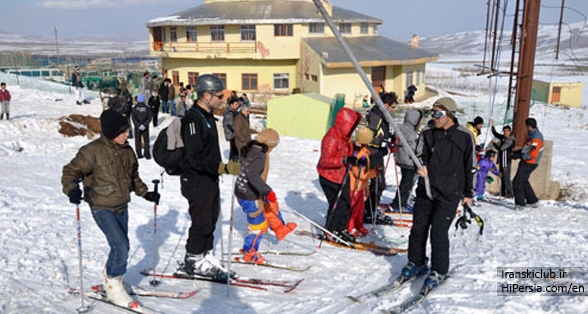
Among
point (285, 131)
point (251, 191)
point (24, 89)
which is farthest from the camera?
point (24, 89)

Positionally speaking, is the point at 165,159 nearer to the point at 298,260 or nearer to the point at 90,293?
the point at 90,293

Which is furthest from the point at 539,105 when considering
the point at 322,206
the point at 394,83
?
the point at 322,206

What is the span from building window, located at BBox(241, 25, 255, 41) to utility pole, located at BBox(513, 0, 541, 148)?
24.3 m

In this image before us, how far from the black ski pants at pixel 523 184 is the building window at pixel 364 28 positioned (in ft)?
99.0

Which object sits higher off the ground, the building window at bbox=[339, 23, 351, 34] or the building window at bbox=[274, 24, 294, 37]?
the building window at bbox=[339, 23, 351, 34]

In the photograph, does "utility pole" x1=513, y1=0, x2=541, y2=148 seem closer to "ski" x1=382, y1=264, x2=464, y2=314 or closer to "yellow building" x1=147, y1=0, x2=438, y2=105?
"ski" x1=382, y1=264, x2=464, y2=314

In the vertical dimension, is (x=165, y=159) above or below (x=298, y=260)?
above

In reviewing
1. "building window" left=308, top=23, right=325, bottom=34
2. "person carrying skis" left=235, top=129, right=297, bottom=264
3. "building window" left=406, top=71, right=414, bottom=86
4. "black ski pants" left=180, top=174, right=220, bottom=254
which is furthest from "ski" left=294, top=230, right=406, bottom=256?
"building window" left=406, top=71, right=414, bottom=86

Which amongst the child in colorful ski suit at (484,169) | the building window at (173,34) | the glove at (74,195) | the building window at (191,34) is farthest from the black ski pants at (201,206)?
the building window at (173,34)

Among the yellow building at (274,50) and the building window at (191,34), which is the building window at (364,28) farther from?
the building window at (191,34)

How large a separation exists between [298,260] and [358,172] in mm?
1658

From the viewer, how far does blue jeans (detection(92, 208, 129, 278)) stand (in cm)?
440

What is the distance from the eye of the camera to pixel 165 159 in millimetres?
4980

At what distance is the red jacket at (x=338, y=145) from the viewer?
6676 mm
